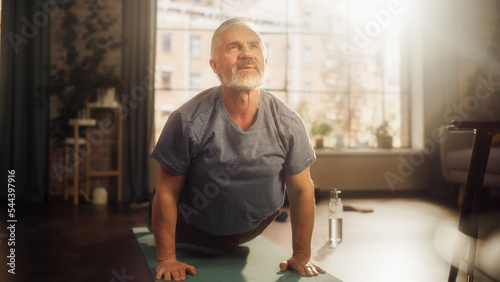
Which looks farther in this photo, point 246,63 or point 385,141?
point 385,141

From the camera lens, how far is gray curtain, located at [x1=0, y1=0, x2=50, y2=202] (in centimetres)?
395

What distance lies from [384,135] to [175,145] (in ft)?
12.5

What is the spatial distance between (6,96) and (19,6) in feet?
2.65

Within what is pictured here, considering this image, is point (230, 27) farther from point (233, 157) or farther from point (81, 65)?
point (81, 65)

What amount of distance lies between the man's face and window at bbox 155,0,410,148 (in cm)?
321

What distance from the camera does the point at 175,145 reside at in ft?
4.85

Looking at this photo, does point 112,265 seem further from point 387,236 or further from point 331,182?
point 331,182

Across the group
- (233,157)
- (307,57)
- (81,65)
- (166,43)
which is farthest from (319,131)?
(233,157)

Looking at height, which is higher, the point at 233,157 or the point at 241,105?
the point at 241,105

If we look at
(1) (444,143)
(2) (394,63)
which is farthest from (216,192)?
(2) (394,63)

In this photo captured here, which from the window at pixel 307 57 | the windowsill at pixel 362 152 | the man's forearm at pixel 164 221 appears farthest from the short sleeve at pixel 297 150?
the window at pixel 307 57

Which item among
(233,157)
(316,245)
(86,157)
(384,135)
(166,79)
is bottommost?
(316,245)

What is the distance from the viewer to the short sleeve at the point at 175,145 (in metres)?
1.46

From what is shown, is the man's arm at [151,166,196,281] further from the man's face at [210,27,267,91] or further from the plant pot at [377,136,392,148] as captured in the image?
the plant pot at [377,136,392,148]
